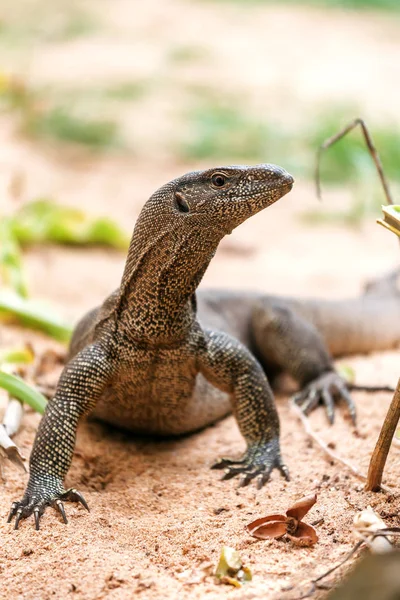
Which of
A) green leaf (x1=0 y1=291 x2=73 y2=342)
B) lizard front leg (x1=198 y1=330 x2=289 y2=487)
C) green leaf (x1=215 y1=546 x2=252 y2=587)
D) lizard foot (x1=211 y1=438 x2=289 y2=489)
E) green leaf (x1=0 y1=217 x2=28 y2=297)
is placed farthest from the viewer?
green leaf (x1=0 y1=217 x2=28 y2=297)

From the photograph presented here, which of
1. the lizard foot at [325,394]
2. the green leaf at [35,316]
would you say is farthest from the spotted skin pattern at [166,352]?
the green leaf at [35,316]

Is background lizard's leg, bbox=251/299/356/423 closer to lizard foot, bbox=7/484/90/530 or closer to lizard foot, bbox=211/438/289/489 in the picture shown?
lizard foot, bbox=211/438/289/489

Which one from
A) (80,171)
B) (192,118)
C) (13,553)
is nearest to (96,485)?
(13,553)

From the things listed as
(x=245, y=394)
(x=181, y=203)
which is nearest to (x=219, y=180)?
(x=181, y=203)

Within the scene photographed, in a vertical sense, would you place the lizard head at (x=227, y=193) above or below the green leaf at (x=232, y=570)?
above

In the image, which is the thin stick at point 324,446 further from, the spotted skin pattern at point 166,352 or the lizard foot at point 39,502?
the lizard foot at point 39,502

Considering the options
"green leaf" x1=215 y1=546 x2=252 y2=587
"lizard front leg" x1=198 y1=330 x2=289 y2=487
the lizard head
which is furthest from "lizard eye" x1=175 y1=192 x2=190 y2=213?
"green leaf" x1=215 y1=546 x2=252 y2=587

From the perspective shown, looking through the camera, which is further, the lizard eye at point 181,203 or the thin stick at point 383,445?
the lizard eye at point 181,203
